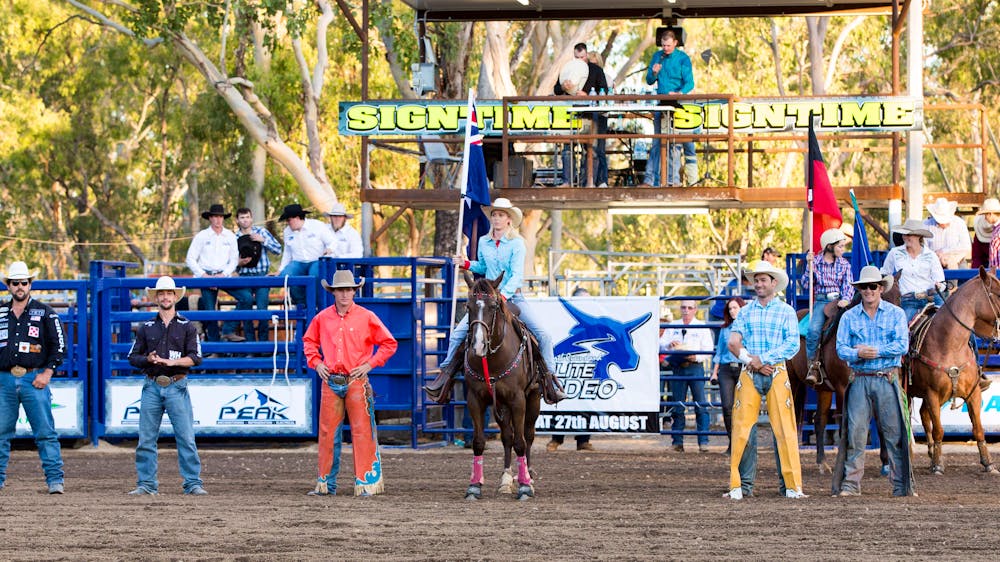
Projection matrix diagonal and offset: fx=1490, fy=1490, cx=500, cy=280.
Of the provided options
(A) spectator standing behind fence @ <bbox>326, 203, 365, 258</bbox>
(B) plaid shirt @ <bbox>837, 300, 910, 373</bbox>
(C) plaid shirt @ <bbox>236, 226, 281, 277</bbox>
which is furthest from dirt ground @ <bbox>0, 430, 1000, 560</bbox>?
(C) plaid shirt @ <bbox>236, 226, 281, 277</bbox>

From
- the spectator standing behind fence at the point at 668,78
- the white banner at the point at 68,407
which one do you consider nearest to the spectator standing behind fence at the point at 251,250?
the white banner at the point at 68,407

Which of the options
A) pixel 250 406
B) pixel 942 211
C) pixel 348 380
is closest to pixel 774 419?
pixel 348 380

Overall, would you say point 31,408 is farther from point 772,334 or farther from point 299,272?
point 772,334

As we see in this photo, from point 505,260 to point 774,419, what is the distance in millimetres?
2646

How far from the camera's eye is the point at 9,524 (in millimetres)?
10695

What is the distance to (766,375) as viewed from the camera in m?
12.2

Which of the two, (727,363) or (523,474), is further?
(727,363)

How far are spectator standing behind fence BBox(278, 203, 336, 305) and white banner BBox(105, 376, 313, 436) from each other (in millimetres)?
1084

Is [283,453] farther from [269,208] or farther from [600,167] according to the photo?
[269,208]

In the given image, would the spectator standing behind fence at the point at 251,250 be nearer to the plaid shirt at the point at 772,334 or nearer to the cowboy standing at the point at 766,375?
the cowboy standing at the point at 766,375

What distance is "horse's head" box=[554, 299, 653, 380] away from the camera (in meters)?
16.7

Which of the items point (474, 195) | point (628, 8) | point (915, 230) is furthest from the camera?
point (628, 8)

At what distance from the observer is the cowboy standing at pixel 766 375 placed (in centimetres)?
1220

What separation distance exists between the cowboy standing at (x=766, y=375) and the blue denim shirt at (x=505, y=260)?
1.90 meters
